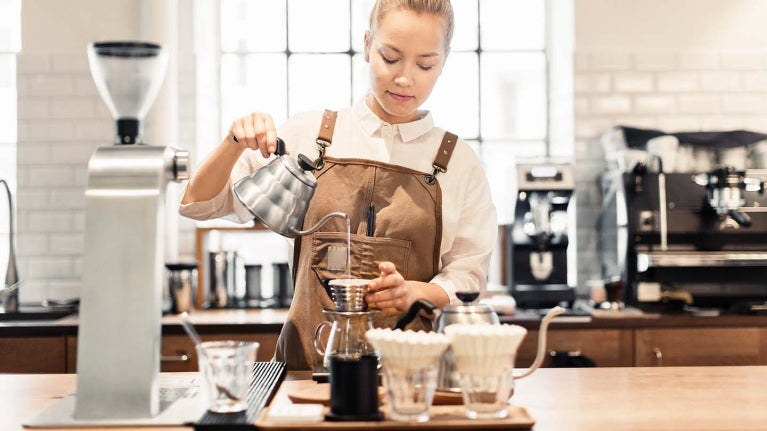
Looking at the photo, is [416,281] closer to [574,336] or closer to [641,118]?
[574,336]

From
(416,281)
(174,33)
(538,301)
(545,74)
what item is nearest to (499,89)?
(545,74)

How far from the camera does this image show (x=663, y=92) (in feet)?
16.3

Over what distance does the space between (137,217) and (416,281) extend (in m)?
0.87

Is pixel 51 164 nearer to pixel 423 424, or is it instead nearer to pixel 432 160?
pixel 432 160

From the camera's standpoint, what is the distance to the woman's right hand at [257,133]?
2078 millimetres

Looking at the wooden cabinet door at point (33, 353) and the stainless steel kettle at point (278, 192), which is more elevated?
the stainless steel kettle at point (278, 192)

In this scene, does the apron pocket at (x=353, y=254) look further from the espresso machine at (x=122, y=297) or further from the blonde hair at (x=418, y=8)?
the espresso machine at (x=122, y=297)

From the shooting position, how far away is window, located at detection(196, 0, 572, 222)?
523 centimetres

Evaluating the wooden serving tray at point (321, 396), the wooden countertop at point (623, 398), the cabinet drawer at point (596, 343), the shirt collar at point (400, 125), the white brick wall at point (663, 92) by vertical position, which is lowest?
the cabinet drawer at point (596, 343)

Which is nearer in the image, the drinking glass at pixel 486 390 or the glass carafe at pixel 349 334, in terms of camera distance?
the drinking glass at pixel 486 390

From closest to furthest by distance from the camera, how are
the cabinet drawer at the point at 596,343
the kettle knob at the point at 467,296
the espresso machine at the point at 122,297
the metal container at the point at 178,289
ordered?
1. the espresso machine at the point at 122,297
2. the kettle knob at the point at 467,296
3. the cabinet drawer at the point at 596,343
4. the metal container at the point at 178,289

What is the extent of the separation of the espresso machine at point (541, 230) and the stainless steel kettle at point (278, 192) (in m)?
2.57

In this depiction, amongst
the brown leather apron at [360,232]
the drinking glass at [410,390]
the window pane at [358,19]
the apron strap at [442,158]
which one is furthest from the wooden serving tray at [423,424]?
the window pane at [358,19]

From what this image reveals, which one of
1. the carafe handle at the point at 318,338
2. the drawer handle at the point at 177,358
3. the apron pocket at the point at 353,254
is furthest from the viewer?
the drawer handle at the point at 177,358
